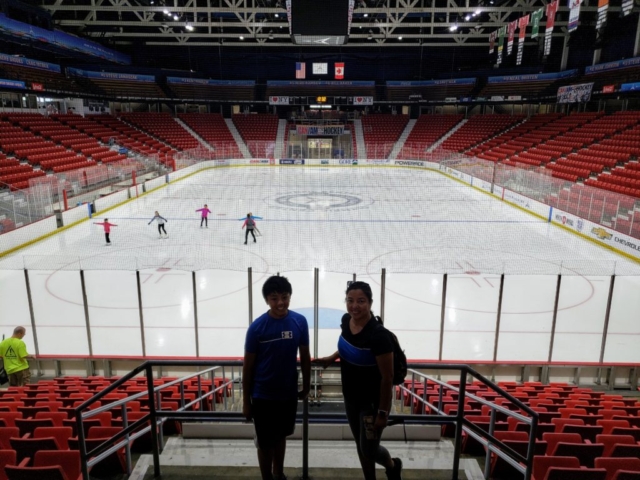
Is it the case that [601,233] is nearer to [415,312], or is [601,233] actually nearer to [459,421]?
[415,312]

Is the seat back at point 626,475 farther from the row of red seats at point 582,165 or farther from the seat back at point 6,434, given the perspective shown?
the row of red seats at point 582,165

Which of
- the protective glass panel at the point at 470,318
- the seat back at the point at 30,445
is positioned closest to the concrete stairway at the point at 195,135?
the protective glass panel at the point at 470,318

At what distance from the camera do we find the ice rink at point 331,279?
852 centimetres

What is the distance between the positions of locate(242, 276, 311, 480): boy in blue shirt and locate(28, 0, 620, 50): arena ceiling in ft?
84.1

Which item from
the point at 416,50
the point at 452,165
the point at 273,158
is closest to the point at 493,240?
the point at 452,165

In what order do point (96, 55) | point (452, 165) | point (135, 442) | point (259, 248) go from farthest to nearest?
point (96, 55) < point (452, 165) < point (259, 248) < point (135, 442)

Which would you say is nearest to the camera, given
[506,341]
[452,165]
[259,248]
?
[506,341]

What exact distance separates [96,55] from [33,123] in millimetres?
12290

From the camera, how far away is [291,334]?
9.07 feet

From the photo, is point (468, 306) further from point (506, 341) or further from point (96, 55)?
point (96, 55)

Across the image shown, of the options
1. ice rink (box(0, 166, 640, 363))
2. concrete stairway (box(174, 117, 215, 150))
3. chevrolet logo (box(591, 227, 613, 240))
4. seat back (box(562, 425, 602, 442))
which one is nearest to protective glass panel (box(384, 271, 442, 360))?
ice rink (box(0, 166, 640, 363))

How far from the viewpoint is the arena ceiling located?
27.0 metres

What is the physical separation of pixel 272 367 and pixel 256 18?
1450 inches

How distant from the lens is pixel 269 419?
9.19 ft
